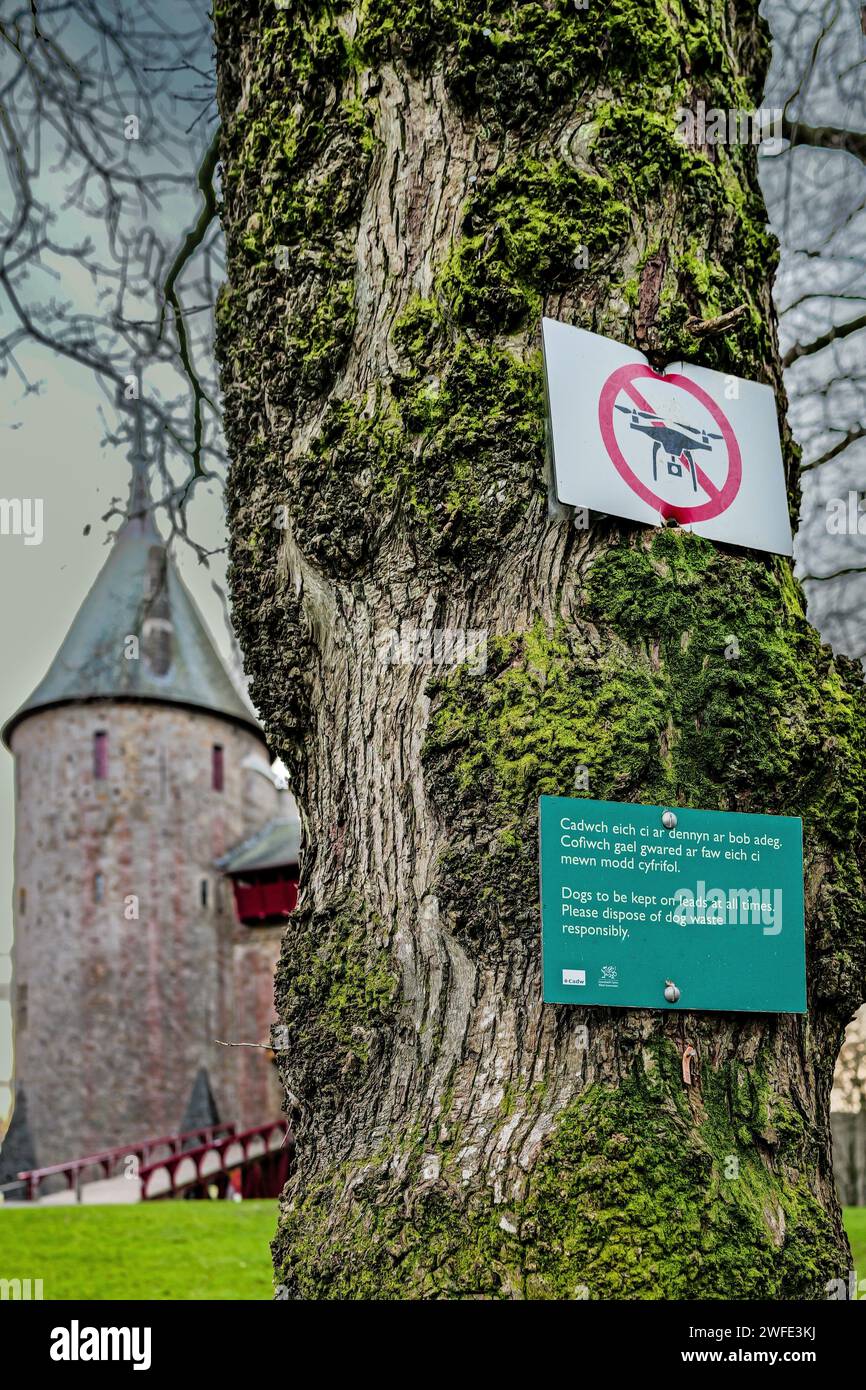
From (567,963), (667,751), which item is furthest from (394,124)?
(567,963)

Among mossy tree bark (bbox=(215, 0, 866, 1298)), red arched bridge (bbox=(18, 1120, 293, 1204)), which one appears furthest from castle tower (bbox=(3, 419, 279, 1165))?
mossy tree bark (bbox=(215, 0, 866, 1298))

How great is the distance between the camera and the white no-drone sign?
85.0 inches

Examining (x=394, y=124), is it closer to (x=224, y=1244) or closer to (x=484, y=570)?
(x=484, y=570)

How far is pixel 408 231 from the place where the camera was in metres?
2.27

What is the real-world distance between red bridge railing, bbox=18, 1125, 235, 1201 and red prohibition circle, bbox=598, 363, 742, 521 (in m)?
25.1

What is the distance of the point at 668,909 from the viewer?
6.70 ft

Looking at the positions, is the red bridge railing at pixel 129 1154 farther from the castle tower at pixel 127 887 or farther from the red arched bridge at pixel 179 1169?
the castle tower at pixel 127 887

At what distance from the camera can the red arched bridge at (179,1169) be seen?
23906 mm

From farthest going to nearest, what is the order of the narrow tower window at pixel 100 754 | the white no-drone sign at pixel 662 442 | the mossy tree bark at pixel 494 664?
the narrow tower window at pixel 100 754 → the white no-drone sign at pixel 662 442 → the mossy tree bark at pixel 494 664

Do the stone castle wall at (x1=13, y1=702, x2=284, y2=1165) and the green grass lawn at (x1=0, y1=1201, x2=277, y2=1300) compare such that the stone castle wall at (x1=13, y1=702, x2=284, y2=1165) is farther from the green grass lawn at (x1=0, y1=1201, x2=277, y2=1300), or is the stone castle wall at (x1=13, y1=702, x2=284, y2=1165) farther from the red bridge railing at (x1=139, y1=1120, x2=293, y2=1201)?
the green grass lawn at (x1=0, y1=1201, x2=277, y2=1300)

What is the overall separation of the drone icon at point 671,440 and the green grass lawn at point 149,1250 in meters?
5.15
